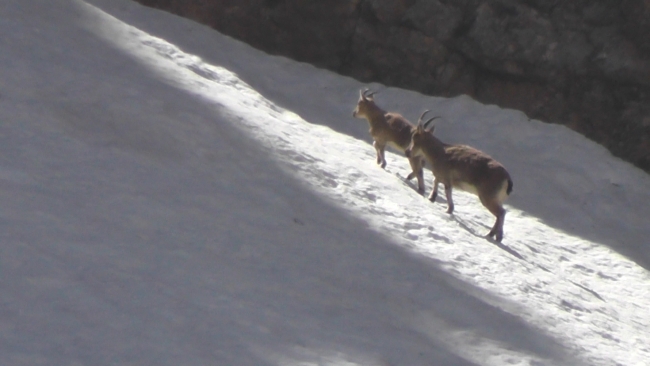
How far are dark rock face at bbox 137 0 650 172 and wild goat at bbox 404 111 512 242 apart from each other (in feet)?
19.2

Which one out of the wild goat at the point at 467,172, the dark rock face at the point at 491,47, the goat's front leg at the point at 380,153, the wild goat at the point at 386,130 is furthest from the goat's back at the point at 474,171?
the dark rock face at the point at 491,47

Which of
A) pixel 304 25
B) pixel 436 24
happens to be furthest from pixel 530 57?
pixel 304 25

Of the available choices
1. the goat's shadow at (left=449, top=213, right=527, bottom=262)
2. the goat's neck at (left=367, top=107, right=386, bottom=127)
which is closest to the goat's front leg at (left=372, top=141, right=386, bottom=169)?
the goat's neck at (left=367, top=107, right=386, bottom=127)

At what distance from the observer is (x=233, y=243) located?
7828mm

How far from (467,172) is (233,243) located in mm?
5328

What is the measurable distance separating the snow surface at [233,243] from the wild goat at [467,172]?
0.44 m

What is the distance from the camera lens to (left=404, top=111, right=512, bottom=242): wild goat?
12.0 metres

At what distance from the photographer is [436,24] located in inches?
746

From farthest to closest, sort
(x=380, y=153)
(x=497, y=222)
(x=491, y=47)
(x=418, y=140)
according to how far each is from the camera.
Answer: (x=491, y=47) < (x=380, y=153) < (x=418, y=140) < (x=497, y=222)

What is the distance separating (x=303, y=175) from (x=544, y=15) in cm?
1008

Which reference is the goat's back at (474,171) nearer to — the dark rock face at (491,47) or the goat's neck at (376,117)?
the goat's neck at (376,117)

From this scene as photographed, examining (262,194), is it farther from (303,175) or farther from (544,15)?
(544,15)

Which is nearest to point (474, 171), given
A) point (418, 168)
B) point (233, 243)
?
point (418, 168)

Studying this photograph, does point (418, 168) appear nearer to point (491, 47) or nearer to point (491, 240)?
point (491, 240)
